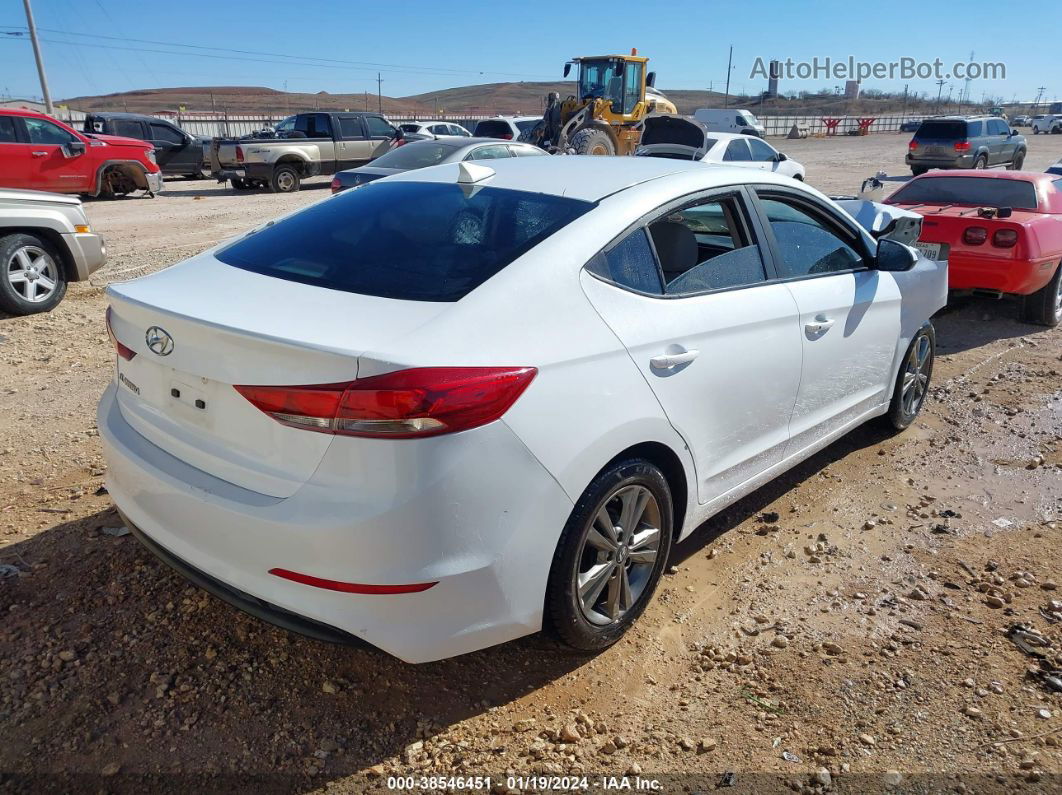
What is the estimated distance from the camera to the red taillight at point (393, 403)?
2180 millimetres

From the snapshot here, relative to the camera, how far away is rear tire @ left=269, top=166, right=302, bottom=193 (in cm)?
1869

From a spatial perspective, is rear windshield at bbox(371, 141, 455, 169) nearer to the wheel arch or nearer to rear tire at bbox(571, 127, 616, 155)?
the wheel arch

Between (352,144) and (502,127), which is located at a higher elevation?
(502,127)

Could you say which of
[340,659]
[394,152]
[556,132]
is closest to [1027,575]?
[340,659]

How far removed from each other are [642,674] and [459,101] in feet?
426

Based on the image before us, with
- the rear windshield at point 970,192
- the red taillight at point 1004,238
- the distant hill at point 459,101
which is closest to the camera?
the red taillight at point 1004,238

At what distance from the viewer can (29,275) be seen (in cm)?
710

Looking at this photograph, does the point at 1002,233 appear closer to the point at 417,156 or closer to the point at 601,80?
the point at 417,156

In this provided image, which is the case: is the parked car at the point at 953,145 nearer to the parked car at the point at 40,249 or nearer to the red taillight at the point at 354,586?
the parked car at the point at 40,249

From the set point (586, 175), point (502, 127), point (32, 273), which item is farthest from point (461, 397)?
point (502, 127)

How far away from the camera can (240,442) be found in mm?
2383

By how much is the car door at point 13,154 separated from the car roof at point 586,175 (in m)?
13.6

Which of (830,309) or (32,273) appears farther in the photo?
(32,273)

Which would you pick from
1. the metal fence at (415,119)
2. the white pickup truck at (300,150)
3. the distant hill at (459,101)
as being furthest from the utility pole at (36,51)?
the distant hill at (459,101)
